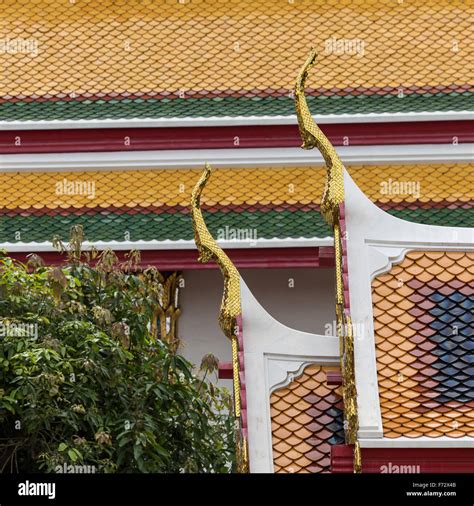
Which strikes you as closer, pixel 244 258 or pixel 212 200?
pixel 244 258

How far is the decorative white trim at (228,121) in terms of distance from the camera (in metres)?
16.2

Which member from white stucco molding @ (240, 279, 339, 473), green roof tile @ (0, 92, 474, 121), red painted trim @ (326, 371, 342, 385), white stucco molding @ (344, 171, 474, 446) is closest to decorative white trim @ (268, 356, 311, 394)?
white stucco molding @ (240, 279, 339, 473)

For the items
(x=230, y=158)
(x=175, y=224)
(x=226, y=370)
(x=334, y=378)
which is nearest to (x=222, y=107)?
(x=230, y=158)

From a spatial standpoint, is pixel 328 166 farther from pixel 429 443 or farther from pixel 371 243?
pixel 429 443

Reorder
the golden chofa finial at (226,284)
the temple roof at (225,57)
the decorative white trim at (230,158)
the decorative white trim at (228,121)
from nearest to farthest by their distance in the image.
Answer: the golden chofa finial at (226,284), the decorative white trim at (228,121), the decorative white trim at (230,158), the temple roof at (225,57)

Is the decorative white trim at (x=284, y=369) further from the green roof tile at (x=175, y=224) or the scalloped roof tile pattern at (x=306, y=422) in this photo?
the green roof tile at (x=175, y=224)

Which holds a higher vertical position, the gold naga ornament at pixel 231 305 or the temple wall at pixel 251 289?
the temple wall at pixel 251 289

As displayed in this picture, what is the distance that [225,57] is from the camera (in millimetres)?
17422

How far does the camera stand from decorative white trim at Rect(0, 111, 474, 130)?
53.2 feet

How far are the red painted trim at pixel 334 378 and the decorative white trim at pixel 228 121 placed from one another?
6.71m

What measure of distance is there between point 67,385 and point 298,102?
2.59 metres

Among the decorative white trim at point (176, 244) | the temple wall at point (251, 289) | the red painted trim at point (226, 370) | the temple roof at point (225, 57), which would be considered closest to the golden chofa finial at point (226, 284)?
the red painted trim at point (226, 370)

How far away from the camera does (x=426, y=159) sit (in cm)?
1636

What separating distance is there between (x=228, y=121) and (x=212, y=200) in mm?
→ 789
